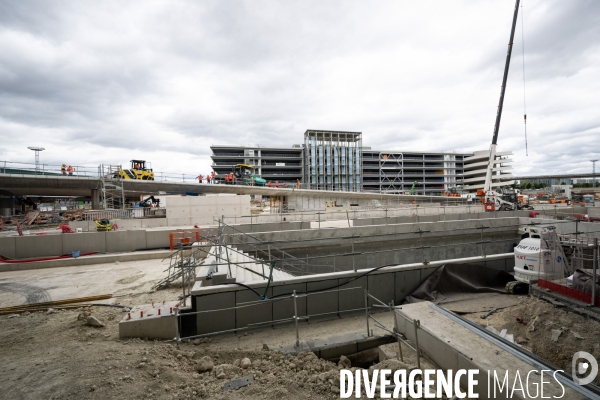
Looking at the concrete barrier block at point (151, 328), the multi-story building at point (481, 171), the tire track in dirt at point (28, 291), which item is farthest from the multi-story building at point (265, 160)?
the concrete barrier block at point (151, 328)

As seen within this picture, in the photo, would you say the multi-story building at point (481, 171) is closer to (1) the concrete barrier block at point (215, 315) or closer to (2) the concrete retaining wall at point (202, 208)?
(2) the concrete retaining wall at point (202, 208)

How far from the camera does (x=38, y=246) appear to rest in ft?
43.3

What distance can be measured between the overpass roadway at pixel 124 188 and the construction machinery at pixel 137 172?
32.7 inches

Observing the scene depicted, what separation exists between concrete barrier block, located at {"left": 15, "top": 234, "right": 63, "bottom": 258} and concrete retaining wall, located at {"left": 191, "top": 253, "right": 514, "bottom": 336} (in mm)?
11616

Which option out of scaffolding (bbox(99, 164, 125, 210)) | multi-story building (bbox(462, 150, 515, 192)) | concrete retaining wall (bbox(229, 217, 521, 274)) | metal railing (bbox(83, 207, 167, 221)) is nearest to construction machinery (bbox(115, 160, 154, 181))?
scaffolding (bbox(99, 164, 125, 210))

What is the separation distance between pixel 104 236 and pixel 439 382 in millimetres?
15780

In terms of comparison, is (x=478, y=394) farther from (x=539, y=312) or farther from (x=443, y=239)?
(x=443, y=239)

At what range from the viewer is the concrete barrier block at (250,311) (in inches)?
265

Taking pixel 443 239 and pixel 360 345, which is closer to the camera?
pixel 360 345

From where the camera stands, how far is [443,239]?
17.6 metres

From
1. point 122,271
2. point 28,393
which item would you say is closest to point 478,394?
point 28,393

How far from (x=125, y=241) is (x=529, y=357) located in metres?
16.2

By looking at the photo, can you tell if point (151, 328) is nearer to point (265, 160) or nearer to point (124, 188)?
point (124, 188)

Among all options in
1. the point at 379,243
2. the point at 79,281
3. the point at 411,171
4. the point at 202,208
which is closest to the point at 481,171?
the point at 411,171
